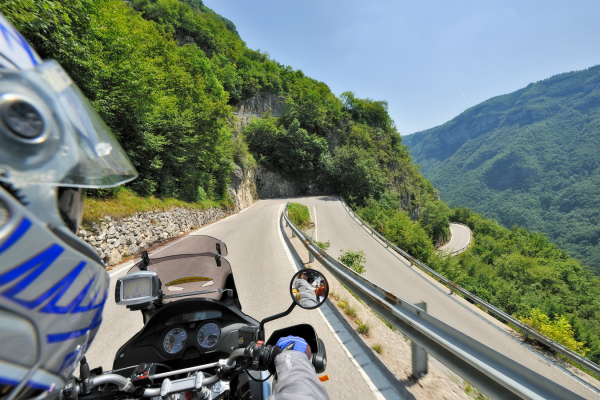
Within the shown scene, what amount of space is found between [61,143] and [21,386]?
2.21 ft

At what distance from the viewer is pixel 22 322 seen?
62 centimetres

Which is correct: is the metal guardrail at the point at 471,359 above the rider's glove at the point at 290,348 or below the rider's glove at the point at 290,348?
below

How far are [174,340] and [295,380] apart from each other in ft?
4.91

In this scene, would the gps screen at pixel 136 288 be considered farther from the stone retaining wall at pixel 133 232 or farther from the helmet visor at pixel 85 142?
the stone retaining wall at pixel 133 232

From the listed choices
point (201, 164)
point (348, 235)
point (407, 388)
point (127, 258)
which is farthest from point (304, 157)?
point (407, 388)

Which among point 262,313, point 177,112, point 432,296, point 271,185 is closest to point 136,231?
point 262,313

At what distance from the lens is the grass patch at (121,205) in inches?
292

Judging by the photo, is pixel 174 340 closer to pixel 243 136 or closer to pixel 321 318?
pixel 321 318

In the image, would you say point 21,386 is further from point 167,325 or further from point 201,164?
point 201,164

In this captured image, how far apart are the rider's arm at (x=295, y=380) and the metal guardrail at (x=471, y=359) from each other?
3.36 feet

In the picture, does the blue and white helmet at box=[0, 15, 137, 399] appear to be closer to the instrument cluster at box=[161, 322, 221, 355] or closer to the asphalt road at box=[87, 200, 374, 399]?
the instrument cluster at box=[161, 322, 221, 355]

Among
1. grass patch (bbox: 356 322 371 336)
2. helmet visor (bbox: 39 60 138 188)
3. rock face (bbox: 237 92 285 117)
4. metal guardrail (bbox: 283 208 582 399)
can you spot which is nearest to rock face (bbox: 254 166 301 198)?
rock face (bbox: 237 92 285 117)

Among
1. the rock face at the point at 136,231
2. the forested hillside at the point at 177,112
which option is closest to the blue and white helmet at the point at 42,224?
the rock face at the point at 136,231

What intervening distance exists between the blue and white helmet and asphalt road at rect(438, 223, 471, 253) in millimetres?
45549
